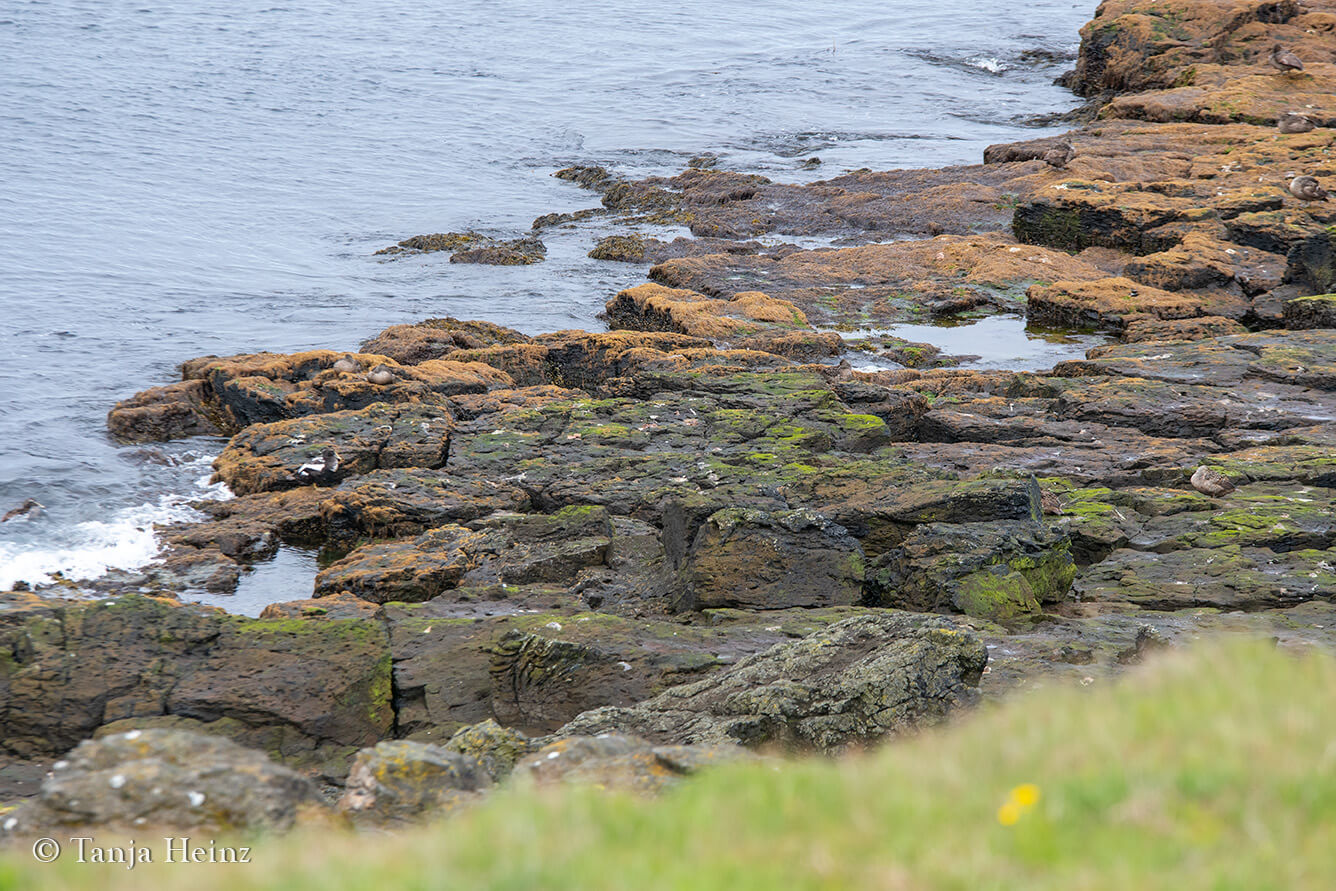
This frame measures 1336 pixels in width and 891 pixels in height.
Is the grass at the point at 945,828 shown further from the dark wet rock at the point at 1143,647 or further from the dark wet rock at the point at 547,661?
the dark wet rock at the point at 547,661

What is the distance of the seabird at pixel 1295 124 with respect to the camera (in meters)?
33.0

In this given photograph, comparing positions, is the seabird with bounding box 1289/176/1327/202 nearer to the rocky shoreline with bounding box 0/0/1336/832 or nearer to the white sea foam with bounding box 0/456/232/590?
the rocky shoreline with bounding box 0/0/1336/832

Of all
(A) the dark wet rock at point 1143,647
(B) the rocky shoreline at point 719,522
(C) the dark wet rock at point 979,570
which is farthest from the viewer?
(C) the dark wet rock at point 979,570

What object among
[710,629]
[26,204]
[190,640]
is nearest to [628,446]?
[710,629]

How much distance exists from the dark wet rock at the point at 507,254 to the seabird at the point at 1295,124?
73.4 ft

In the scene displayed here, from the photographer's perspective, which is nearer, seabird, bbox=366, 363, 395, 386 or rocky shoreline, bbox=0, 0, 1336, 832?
rocky shoreline, bbox=0, 0, 1336, 832

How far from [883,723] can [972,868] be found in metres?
3.45

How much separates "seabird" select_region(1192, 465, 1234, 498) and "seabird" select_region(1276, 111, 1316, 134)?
24.7 meters

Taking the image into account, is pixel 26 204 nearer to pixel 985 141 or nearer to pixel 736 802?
pixel 985 141

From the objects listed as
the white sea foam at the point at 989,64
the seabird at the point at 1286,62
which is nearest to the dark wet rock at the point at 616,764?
the seabird at the point at 1286,62

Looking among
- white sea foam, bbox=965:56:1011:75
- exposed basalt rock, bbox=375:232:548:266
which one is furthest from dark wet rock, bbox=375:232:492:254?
white sea foam, bbox=965:56:1011:75

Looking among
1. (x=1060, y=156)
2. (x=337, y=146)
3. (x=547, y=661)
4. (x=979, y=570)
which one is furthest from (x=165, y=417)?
(x=337, y=146)

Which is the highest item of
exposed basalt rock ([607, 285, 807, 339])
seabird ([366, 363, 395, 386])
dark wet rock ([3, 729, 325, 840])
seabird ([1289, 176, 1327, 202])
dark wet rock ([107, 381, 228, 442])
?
seabird ([1289, 176, 1327, 202])

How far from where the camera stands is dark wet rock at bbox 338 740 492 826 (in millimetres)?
5023
